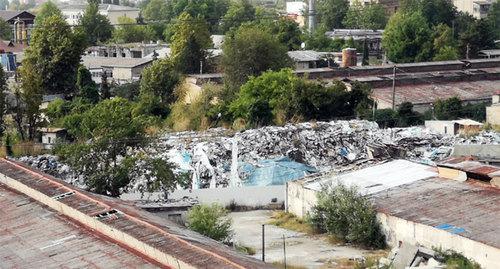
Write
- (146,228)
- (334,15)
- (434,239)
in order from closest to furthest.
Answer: (146,228) < (434,239) < (334,15)

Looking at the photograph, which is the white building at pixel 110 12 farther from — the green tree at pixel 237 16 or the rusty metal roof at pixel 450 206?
the rusty metal roof at pixel 450 206

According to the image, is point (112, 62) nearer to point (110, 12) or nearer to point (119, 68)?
point (119, 68)

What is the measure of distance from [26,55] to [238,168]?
15.7 metres

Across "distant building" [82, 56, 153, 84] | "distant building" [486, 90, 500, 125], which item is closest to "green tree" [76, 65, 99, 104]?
"distant building" [82, 56, 153, 84]

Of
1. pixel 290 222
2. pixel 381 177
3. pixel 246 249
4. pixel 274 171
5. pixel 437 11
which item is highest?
Answer: pixel 437 11

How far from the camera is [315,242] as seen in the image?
61.9 ft

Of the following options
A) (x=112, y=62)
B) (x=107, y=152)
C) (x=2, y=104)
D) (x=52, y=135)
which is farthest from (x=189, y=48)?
(x=107, y=152)

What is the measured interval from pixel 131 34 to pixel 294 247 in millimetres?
36957

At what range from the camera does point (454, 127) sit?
26.3 metres

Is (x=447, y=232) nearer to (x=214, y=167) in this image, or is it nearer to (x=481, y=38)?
(x=214, y=167)

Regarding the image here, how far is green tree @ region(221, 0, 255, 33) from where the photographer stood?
56438 mm

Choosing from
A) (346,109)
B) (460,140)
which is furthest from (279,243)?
(346,109)

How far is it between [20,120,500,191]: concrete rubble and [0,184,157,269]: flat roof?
18.0ft

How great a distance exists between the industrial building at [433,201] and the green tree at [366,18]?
37321 mm
